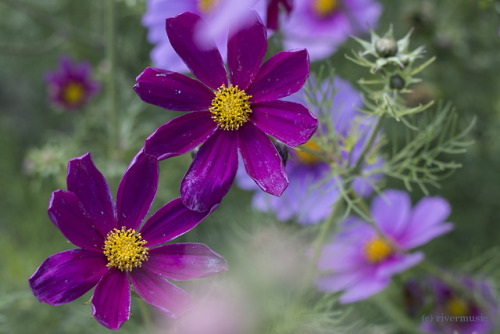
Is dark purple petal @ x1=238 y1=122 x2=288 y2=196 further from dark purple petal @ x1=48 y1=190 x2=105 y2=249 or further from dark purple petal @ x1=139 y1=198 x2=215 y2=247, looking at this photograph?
dark purple petal @ x1=48 y1=190 x2=105 y2=249

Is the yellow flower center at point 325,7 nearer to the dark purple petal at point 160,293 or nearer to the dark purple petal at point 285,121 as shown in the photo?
the dark purple petal at point 285,121

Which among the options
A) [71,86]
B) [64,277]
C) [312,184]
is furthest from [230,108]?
[71,86]

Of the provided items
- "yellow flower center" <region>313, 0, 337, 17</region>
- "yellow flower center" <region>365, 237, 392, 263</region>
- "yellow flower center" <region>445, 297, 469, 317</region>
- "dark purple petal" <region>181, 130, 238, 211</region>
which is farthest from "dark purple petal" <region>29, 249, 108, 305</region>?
"yellow flower center" <region>313, 0, 337, 17</region>

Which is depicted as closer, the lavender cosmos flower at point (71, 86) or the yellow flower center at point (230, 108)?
the yellow flower center at point (230, 108)

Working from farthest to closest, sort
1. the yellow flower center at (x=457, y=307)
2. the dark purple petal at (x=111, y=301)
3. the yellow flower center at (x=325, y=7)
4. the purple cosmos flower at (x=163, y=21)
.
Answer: the yellow flower center at (x=325, y=7)
the yellow flower center at (x=457, y=307)
the purple cosmos flower at (x=163, y=21)
the dark purple petal at (x=111, y=301)

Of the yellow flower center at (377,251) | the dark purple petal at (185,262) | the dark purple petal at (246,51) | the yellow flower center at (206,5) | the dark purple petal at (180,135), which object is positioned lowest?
the dark purple petal at (185,262)

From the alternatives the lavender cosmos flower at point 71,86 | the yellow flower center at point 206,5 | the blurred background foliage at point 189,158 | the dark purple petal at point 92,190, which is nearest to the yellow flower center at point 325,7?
the blurred background foliage at point 189,158

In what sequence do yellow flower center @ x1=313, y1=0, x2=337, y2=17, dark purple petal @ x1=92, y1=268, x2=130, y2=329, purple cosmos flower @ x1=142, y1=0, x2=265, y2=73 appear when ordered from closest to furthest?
dark purple petal @ x1=92, y1=268, x2=130, y2=329 < purple cosmos flower @ x1=142, y1=0, x2=265, y2=73 < yellow flower center @ x1=313, y1=0, x2=337, y2=17

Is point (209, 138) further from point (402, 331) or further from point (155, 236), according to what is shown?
point (402, 331)
